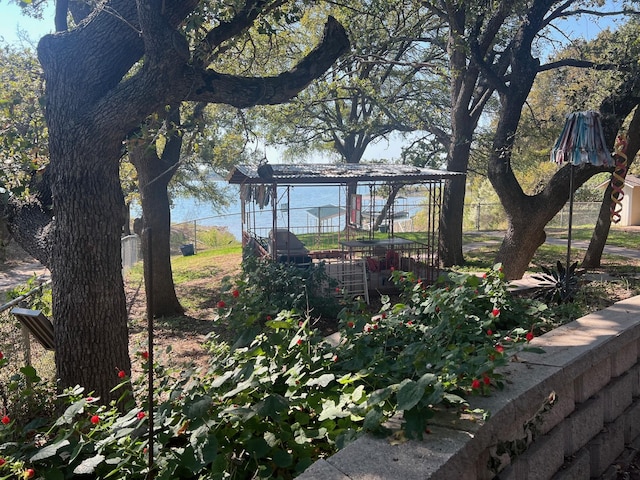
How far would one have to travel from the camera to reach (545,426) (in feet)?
7.79

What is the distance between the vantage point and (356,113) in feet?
75.3

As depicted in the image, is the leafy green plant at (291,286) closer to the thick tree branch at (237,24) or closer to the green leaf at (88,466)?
the thick tree branch at (237,24)

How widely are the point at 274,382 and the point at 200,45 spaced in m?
3.83

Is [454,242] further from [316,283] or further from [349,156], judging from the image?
[349,156]

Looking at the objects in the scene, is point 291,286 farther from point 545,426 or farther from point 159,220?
point 545,426

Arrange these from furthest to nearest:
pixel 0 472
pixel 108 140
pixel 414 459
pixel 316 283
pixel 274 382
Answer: pixel 316 283 < pixel 108 140 < pixel 274 382 < pixel 0 472 < pixel 414 459

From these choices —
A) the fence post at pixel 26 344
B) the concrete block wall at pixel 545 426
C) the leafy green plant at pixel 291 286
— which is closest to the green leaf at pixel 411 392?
the concrete block wall at pixel 545 426

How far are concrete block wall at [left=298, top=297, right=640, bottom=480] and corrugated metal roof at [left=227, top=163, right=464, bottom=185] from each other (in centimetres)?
706

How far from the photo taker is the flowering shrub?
176 centimetres

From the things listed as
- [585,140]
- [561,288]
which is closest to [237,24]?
[585,140]

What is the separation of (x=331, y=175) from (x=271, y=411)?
8.74m

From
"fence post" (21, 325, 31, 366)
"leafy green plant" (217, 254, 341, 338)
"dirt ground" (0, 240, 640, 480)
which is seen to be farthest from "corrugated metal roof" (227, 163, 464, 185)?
"fence post" (21, 325, 31, 366)

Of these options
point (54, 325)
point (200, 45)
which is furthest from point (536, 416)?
point (200, 45)

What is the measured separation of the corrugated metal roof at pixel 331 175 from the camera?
10.2 m
